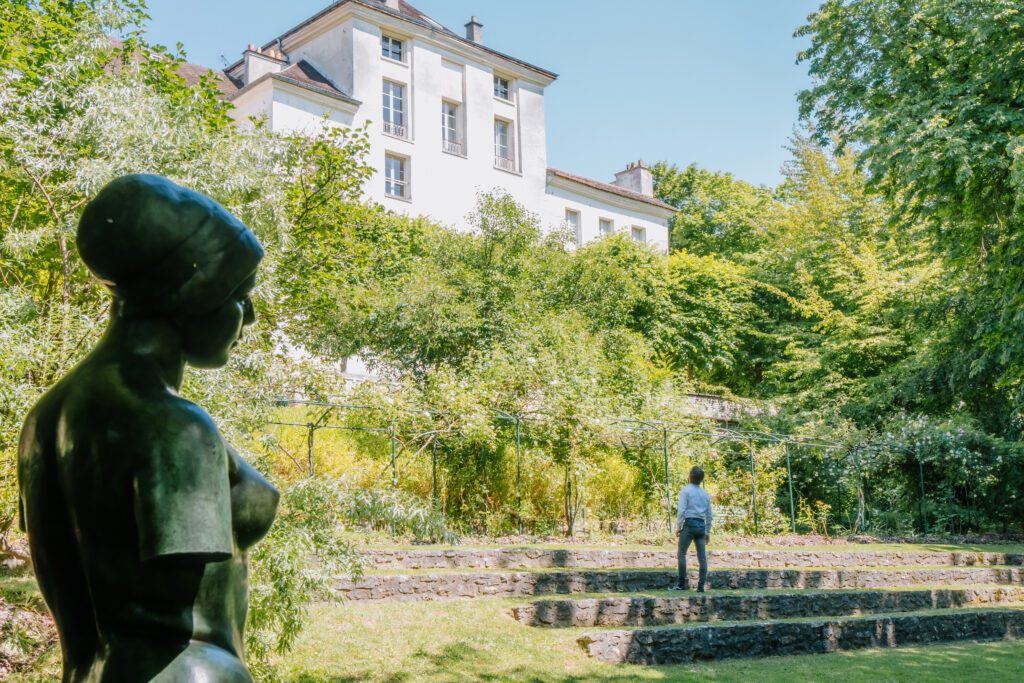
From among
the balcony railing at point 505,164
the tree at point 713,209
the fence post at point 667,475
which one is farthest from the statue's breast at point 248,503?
the tree at point 713,209

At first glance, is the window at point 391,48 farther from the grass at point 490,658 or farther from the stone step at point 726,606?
the grass at point 490,658

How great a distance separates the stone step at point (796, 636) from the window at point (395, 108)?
1161 inches

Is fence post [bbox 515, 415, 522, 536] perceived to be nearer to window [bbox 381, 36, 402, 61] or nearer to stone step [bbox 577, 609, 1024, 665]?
stone step [bbox 577, 609, 1024, 665]

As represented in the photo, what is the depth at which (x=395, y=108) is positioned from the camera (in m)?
39.3

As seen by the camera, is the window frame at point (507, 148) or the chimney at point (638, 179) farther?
the chimney at point (638, 179)

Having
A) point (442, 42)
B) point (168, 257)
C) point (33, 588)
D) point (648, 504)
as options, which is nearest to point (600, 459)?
point (648, 504)

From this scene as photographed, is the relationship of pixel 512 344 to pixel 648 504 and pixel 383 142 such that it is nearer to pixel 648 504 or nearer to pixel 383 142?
pixel 648 504

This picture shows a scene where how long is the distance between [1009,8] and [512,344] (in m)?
11.5

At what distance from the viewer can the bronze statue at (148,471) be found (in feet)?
5.49

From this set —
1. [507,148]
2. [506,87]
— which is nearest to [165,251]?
[507,148]

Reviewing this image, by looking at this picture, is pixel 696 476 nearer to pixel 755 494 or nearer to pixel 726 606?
pixel 726 606

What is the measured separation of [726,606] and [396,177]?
94.7ft

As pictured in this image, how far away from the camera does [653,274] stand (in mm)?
40750

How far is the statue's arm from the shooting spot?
5.38 feet
